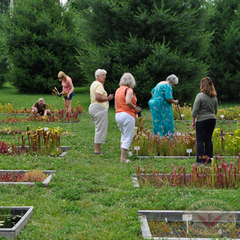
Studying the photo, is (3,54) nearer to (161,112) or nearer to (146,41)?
(146,41)

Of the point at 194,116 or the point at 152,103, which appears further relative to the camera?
the point at 152,103

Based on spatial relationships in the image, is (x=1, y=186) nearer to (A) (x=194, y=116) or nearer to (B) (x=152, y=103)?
(A) (x=194, y=116)

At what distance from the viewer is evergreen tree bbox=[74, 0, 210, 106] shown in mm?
15102

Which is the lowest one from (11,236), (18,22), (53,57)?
(11,236)

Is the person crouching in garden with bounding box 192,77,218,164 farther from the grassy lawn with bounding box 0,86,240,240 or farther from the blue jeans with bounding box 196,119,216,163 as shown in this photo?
the grassy lawn with bounding box 0,86,240,240

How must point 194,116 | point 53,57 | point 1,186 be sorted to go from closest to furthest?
point 1,186, point 194,116, point 53,57

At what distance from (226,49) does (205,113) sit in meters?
14.7

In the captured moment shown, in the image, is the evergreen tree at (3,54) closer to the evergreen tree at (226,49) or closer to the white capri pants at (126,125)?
the evergreen tree at (226,49)

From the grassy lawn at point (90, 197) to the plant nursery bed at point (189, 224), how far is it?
177 mm

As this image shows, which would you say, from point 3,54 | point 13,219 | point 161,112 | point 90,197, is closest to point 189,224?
point 90,197

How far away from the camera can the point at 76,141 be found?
8.09 meters

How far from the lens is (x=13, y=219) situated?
3592 mm

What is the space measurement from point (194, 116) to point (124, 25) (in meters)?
11.3

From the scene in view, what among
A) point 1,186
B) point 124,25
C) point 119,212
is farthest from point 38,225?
point 124,25
